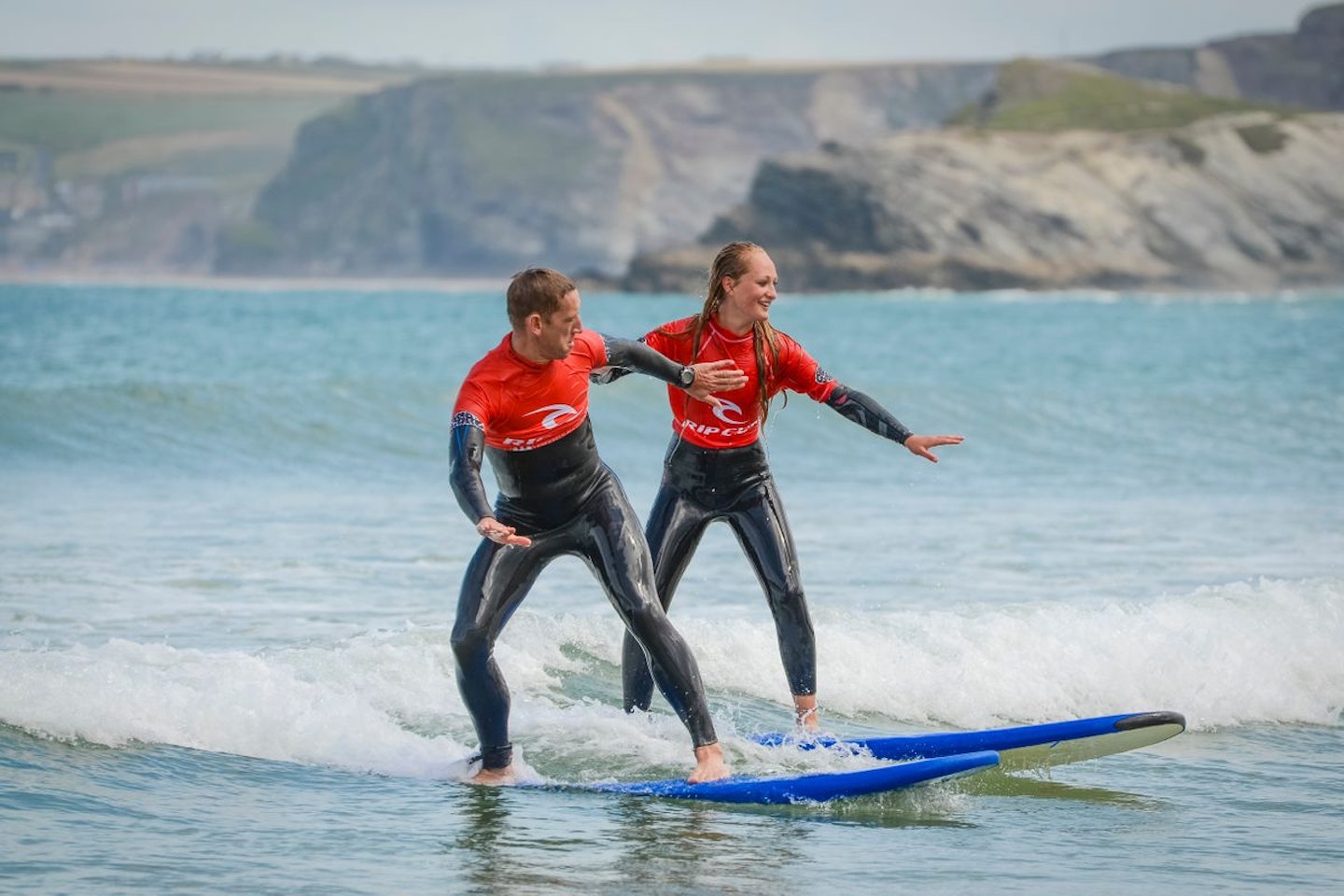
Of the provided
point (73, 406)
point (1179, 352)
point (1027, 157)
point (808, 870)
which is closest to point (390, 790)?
point (808, 870)

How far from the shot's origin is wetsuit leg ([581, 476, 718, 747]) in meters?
6.93

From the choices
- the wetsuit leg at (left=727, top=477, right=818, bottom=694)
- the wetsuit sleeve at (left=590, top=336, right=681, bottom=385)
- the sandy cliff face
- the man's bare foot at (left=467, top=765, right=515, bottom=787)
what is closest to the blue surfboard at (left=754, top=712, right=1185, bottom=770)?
the wetsuit leg at (left=727, top=477, right=818, bottom=694)

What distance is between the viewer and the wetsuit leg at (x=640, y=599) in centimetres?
693

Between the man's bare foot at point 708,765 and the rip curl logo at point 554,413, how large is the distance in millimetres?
1424

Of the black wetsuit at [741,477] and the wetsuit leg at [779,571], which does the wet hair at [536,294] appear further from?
the wetsuit leg at [779,571]

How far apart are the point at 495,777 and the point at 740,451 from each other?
1755mm

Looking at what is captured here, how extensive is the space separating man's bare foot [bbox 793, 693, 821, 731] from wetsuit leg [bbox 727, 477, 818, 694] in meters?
0.03

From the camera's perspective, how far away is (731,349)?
25.0 feet

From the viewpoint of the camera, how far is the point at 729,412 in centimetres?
765

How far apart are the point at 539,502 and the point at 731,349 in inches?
47.1

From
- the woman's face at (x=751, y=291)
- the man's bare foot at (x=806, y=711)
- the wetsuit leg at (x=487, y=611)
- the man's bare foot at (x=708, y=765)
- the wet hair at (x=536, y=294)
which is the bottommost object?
the man's bare foot at (x=708, y=765)

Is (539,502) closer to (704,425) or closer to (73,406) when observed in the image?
(704,425)

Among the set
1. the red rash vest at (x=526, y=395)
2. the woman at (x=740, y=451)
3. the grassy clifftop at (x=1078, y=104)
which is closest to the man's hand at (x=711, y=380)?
the woman at (x=740, y=451)

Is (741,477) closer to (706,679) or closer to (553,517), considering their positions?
(553,517)
